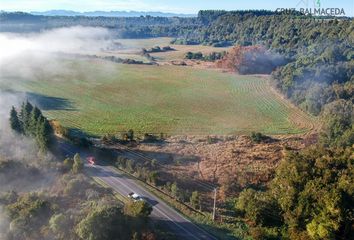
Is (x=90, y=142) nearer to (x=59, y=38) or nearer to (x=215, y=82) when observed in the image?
A: (x=215, y=82)

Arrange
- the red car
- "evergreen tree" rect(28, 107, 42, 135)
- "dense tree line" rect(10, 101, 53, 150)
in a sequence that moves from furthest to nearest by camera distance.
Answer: "evergreen tree" rect(28, 107, 42, 135)
"dense tree line" rect(10, 101, 53, 150)
the red car

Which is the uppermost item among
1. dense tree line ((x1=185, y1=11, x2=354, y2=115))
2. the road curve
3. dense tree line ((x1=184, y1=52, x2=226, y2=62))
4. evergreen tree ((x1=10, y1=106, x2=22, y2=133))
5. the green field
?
dense tree line ((x1=185, y1=11, x2=354, y2=115))

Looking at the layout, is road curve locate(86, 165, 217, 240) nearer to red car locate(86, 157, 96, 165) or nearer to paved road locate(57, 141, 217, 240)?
paved road locate(57, 141, 217, 240)

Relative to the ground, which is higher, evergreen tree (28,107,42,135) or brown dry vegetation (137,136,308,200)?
evergreen tree (28,107,42,135)

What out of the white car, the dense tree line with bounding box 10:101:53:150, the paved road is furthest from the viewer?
the dense tree line with bounding box 10:101:53:150

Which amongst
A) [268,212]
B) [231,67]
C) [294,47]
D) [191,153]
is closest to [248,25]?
[294,47]

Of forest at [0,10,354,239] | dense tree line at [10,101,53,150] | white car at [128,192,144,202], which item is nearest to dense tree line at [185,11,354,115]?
forest at [0,10,354,239]

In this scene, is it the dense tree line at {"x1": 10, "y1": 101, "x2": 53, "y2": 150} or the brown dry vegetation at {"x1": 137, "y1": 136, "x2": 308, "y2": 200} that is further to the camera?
the dense tree line at {"x1": 10, "y1": 101, "x2": 53, "y2": 150}
